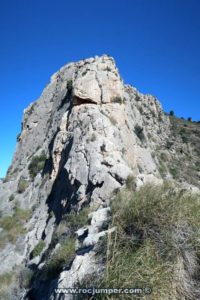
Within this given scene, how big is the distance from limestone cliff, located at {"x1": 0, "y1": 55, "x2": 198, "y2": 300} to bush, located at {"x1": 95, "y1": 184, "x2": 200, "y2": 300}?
73 centimetres

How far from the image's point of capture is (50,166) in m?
20.5

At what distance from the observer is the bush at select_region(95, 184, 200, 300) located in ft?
15.3

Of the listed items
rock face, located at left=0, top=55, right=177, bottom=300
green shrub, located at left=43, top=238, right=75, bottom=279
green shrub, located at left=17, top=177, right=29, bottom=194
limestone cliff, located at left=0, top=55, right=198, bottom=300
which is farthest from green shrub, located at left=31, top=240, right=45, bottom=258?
green shrub, located at left=17, top=177, right=29, bottom=194

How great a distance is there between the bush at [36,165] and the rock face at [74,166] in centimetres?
7

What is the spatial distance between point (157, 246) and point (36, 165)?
18.6 metres

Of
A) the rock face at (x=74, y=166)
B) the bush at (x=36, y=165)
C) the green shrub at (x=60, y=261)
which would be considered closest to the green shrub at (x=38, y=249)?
the rock face at (x=74, y=166)

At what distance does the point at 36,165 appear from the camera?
2305 centimetres

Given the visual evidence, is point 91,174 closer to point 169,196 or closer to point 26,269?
point 26,269

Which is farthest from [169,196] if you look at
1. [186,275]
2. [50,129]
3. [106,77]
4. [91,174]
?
[50,129]

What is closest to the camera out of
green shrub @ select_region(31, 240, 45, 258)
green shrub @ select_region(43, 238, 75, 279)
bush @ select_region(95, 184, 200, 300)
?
bush @ select_region(95, 184, 200, 300)

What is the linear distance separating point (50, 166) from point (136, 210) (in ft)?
49.3

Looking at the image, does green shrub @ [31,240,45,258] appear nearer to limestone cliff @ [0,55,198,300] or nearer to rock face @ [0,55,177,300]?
limestone cliff @ [0,55,198,300]

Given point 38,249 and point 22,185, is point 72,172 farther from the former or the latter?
point 22,185

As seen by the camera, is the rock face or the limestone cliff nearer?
the limestone cliff
